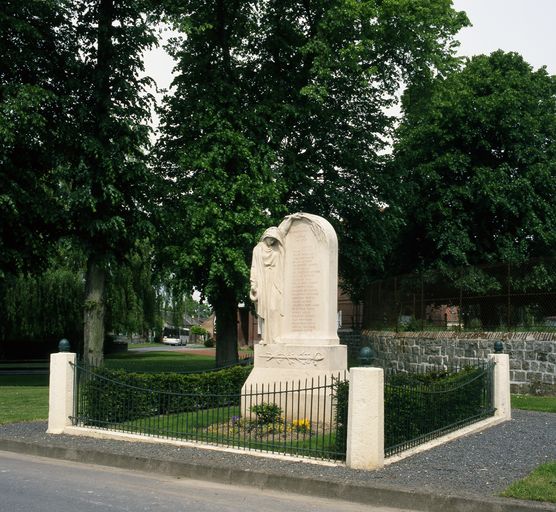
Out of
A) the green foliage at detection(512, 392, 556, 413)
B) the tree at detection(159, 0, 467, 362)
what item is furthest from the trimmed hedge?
the tree at detection(159, 0, 467, 362)

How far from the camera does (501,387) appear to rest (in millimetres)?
14516

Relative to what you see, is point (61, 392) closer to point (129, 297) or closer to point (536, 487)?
point (536, 487)

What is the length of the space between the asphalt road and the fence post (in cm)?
108

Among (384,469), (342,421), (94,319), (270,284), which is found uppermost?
(270,284)

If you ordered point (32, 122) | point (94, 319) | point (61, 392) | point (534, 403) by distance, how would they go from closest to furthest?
point (61, 392)
point (534, 403)
point (32, 122)
point (94, 319)

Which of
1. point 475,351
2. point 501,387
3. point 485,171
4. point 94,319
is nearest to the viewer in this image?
point 501,387

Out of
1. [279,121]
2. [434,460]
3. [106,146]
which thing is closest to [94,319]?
[106,146]

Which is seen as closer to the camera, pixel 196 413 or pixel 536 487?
pixel 536 487

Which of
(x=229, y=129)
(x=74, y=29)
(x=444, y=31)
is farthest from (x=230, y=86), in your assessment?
(x=444, y=31)

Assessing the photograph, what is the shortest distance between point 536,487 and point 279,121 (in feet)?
61.2

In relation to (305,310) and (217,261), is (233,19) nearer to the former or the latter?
(217,261)

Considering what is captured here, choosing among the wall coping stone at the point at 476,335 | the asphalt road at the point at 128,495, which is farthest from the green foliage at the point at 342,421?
the wall coping stone at the point at 476,335

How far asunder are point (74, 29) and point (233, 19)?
558 cm

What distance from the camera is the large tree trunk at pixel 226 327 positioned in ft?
83.4
